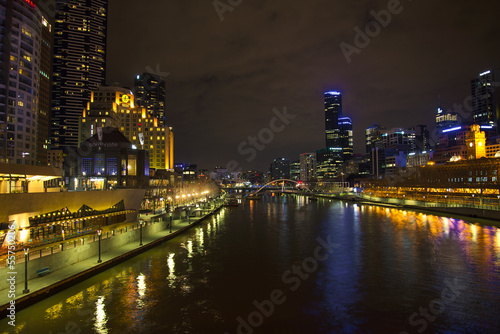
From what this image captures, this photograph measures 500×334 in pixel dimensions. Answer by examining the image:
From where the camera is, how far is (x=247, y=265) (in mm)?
27922

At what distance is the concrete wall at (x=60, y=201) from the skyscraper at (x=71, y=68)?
16607 centimetres

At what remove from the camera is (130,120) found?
134 meters

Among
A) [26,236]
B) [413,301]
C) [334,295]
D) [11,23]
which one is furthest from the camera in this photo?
[11,23]

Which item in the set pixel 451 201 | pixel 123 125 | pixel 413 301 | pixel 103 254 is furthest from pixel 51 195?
pixel 123 125

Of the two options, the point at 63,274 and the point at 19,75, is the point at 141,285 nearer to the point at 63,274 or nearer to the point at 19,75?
the point at 63,274

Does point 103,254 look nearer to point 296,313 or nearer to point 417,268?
point 296,313

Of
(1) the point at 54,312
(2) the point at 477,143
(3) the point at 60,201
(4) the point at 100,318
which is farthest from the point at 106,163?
(2) the point at 477,143

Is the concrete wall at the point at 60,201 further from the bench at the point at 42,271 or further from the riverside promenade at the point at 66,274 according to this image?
the bench at the point at 42,271

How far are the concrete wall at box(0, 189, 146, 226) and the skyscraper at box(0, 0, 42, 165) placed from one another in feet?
179

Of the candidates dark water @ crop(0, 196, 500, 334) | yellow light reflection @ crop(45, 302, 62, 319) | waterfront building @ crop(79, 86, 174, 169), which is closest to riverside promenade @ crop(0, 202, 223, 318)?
dark water @ crop(0, 196, 500, 334)

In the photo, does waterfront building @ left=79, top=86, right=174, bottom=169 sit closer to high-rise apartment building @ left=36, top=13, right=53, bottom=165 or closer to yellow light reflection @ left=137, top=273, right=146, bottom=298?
high-rise apartment building @ left=36, top=13, right=53, bottom=165

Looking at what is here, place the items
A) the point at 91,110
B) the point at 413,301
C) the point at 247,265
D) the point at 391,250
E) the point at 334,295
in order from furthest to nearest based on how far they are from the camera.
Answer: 1. the point at 91,110
2. the point at 391,250
3. the point at 247,265
4. the point at 334,295
5. the point at 413,301

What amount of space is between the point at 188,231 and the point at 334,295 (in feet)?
96.7

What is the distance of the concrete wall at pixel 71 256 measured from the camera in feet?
58.9
